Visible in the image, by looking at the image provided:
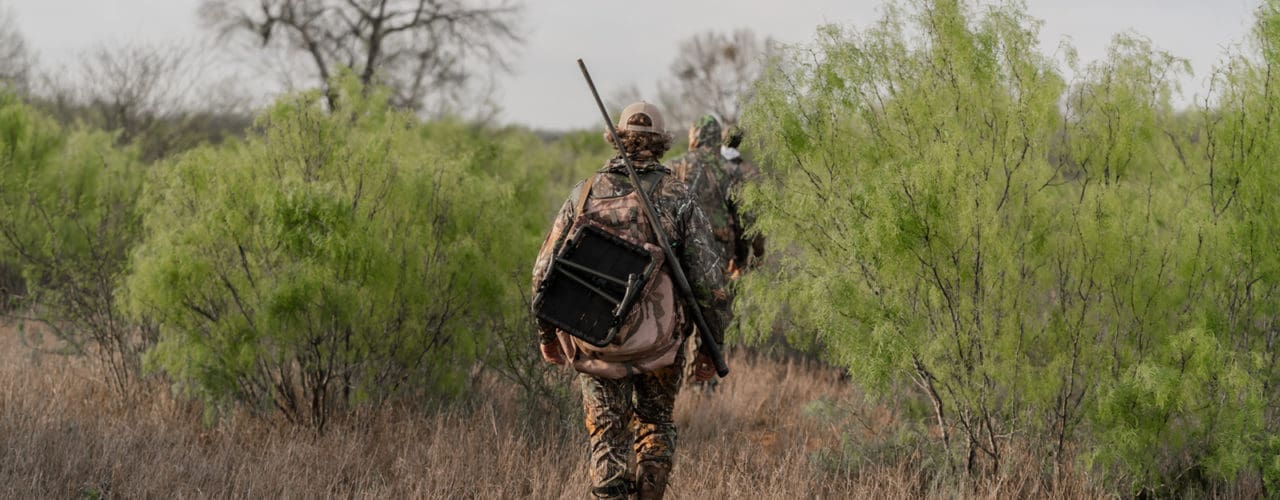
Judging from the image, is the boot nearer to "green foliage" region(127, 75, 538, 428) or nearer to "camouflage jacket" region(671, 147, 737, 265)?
"green foliage" region(127, 75, 538, 428)

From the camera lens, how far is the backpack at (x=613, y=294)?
326 cm

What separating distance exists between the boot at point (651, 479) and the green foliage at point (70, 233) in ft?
9.90

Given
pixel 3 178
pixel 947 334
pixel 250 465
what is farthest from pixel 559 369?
pixel 3 178

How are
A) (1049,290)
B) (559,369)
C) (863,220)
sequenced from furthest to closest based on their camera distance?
1. (559,369)
2. (1049,290)
3. (863,220)

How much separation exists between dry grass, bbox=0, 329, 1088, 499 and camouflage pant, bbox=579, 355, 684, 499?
59 cm

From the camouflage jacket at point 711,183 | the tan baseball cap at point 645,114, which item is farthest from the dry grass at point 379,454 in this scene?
the tan baseball cap at point 645,114

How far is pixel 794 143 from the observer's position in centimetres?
414

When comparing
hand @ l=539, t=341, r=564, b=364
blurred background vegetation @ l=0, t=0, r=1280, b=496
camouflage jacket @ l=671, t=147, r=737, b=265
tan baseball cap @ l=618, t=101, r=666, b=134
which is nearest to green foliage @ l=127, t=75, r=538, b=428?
blurred background vegetation @ l=0, t=0, r=1280, b=496

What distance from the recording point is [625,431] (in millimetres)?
3529

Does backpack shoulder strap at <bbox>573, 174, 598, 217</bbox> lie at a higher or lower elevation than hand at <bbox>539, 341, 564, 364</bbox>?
higher

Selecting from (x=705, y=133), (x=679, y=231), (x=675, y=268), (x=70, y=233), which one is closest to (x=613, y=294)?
(x=675, y=268)

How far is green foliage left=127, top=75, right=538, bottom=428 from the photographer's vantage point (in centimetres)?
471

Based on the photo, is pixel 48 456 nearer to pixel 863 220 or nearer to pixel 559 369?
pixel 559 369

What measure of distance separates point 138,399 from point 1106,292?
14.6 feet
